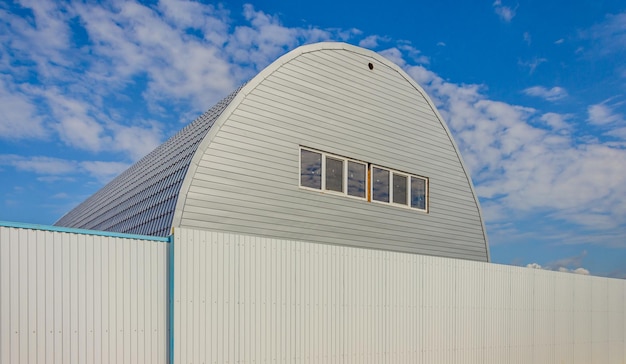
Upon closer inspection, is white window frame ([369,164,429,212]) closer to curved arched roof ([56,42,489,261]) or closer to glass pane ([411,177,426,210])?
glass pane ([411,177,426,210])

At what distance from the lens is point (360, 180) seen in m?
14.9

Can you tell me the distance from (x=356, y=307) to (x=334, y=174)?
4.30 meters

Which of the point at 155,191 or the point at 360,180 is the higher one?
the point at 360,180

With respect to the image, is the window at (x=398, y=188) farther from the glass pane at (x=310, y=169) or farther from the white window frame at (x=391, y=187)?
the glass pane at (x=310, y=169)

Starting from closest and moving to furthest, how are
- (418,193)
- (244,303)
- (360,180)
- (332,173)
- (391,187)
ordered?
1. (244,303)
2. (332,173)
3. (360,180)
4. (391,187)
5. (418,193)

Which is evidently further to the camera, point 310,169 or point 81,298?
point 310,169

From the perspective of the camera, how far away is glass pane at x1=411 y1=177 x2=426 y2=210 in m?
16.4

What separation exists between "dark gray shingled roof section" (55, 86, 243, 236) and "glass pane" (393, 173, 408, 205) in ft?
16.6

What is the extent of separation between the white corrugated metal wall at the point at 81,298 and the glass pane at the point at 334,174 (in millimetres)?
6409

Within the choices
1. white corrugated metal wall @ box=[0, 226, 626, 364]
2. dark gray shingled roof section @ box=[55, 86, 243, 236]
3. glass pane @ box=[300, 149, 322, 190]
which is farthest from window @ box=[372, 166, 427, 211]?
dark gray shingled roof section @ box=[55, 86, 243, 236]

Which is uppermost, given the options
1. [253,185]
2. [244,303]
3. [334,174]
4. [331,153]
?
[331,153]

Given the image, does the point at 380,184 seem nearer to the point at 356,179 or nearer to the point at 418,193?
the point at 356,179

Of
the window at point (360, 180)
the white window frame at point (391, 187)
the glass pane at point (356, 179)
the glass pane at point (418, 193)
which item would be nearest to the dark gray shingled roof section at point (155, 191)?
the window at point (360, 180)

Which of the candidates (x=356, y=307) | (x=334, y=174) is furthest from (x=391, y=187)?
(x=356, y=307)
